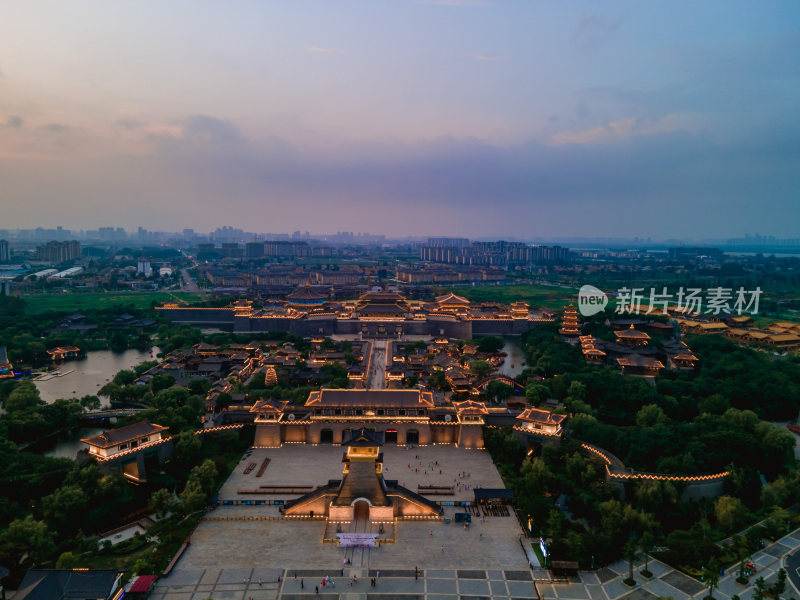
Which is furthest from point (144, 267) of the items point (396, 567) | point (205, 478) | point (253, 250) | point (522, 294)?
point (396, 567)

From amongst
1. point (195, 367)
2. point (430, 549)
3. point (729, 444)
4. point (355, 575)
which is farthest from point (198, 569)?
point (195, 367)

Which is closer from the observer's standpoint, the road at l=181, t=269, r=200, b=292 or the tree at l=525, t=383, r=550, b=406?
the tree at l=525, t=383, r=550, b=406

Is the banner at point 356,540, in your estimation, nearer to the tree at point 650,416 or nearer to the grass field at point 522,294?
the tree at point 650,416

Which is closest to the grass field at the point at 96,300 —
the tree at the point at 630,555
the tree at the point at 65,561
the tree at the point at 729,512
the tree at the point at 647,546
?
the tree at the point at 65,561

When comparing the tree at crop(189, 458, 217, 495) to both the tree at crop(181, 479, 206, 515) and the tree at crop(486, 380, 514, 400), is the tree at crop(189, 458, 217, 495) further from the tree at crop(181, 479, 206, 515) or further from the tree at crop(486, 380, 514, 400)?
the tree at crop(486, 380, 514, 400)

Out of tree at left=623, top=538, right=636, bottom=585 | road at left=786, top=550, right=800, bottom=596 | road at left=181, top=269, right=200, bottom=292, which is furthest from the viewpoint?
road at left=181, top=269, right=200, bottom=292

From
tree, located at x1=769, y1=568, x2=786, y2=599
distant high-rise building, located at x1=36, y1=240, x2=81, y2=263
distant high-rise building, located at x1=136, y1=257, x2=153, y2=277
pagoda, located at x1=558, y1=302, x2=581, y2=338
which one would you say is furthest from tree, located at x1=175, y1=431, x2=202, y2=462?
distant high-rise building, located at x1=36, y1=240, x2=81, y2=263

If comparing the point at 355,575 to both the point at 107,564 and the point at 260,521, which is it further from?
the point at 107,564
